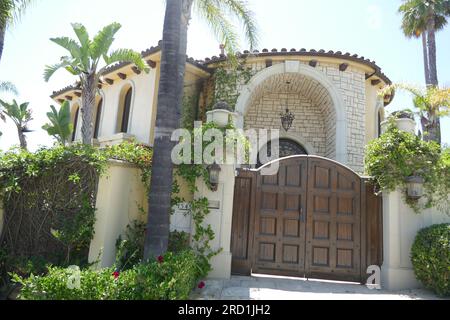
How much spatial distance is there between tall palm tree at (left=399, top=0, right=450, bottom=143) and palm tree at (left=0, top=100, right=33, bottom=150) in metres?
21.8

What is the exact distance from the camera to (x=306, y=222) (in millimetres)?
7055

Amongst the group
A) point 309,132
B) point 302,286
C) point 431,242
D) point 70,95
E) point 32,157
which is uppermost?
point 70,95

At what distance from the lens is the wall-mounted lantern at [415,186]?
6.44 meters

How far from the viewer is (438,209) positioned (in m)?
6.68

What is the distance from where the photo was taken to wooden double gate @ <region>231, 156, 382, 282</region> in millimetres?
6906

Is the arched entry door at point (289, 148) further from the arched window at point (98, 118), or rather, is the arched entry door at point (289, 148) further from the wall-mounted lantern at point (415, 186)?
the arched window at point (98, 118)

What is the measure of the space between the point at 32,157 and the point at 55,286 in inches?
131

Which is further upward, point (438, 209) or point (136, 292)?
point (438, 209)

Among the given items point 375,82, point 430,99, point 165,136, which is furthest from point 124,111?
point 430,99

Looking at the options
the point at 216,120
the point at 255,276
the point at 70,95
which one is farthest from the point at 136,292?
the point at 70,95

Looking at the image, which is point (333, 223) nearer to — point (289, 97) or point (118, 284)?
point (118, 284)

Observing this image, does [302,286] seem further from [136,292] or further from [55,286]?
[55,286]

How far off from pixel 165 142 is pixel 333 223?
4.01 m
